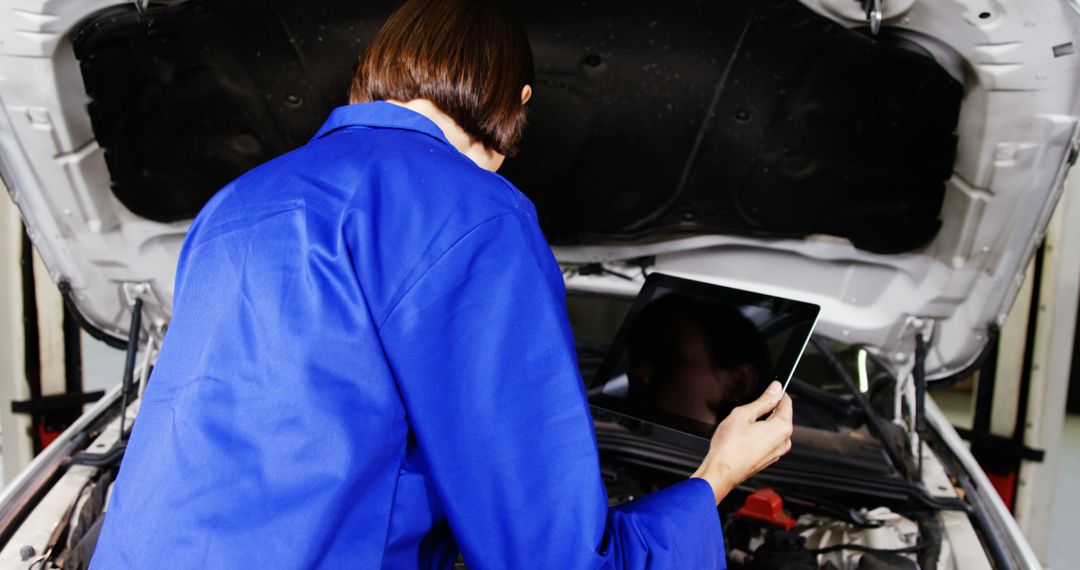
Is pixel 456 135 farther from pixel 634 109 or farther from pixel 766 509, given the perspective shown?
pixel 766 509

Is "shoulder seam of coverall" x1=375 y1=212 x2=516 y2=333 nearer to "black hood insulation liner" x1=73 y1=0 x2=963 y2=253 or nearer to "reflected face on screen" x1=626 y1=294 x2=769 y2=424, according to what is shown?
"reflected face on screen" x1=626 y1=294 x2=769 y2=424

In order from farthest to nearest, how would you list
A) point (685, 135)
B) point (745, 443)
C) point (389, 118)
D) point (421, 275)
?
point (685, 135) < point (745, 443) < point (389, 118) < point (421, 275)

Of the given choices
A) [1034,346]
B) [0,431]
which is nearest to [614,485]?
[1034,346]

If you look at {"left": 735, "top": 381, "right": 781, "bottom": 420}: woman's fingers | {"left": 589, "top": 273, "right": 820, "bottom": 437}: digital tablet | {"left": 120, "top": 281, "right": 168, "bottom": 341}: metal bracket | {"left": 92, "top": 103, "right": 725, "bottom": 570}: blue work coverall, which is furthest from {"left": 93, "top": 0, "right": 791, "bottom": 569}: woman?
{"left": 120, "top": 281, "right": 168, "bottom": 341}: metal bracket

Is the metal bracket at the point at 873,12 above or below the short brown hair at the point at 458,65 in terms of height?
above

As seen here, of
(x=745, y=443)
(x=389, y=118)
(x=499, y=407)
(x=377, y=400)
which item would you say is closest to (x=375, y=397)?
(x=377, y=400)

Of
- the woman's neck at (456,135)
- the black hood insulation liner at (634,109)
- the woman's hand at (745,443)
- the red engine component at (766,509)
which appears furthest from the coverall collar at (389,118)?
the red engine component at (766,509)

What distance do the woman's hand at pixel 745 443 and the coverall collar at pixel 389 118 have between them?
0.53 m

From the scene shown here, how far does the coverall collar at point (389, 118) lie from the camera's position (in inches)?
39.7

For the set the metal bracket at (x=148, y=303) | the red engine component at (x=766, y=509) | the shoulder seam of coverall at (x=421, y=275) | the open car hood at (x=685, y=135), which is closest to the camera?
the shoulder seam of coverall at (x=421, y=275)

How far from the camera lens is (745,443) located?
1.12 metres

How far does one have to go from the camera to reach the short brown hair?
3.37 feet

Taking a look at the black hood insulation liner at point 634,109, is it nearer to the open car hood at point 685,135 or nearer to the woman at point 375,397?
the open car hood at point 685,135

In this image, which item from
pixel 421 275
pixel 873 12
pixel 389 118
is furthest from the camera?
pixel 873 12
